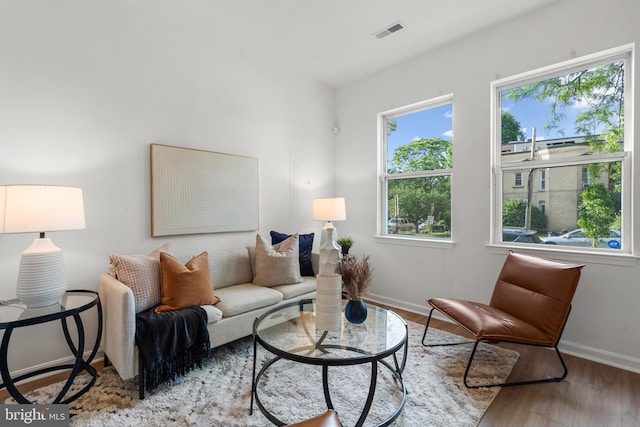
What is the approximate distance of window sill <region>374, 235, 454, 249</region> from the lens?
3.29 m

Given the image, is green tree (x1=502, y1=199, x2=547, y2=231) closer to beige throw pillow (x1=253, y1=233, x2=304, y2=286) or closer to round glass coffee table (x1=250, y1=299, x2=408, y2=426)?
round glass coffee table (x1=250, y1=299, x2=408, y2=426)

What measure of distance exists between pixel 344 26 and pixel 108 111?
7.17ft

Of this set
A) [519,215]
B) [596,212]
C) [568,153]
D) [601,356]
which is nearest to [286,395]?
[601,356]

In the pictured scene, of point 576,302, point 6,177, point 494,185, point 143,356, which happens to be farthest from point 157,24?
point 576,302

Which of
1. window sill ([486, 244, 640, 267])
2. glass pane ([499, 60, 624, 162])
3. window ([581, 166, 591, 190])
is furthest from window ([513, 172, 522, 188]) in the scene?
window sill ([486, 244, 640, 267])

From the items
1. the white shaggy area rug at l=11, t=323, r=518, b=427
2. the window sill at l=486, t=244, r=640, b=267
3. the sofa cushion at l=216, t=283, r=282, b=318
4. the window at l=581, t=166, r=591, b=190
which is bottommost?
the white shaggy area rug at l=11, t=323, r=518, b=427

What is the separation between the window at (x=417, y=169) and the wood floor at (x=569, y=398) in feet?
4.90

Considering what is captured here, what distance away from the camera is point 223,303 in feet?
7.96

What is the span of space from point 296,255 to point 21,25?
8.80 feet

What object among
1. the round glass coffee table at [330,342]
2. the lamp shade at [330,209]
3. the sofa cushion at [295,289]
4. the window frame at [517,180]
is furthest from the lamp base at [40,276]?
the window frame at [517,180]

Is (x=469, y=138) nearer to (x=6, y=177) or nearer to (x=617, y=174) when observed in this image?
(x=617, y=174)

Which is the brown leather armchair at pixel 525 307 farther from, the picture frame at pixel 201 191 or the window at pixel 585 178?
the picture frame at pixel 201 191

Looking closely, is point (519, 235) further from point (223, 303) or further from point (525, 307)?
point (223, 303)

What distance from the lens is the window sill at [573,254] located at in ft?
7.61
